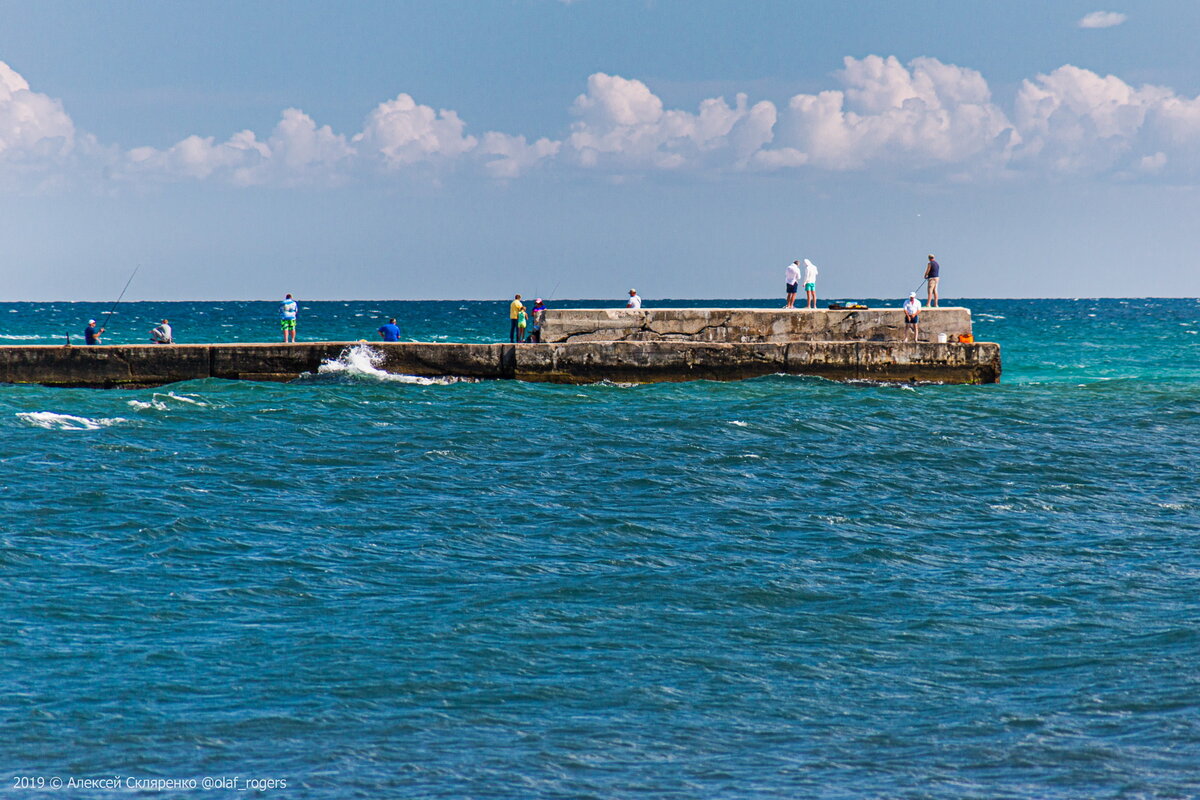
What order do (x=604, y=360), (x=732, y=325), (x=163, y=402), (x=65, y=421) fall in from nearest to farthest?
(x=65, y=421)
(x=163, y=402)
(x=604, y=360)
(x=732, y=325)

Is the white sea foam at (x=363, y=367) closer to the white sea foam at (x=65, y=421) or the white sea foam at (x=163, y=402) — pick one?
the white sea foam at (x=163, y=402)

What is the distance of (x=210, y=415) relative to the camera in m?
20.1

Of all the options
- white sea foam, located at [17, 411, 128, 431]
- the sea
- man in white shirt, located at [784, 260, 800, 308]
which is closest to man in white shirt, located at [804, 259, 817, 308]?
man in white shirt, located at [784, 260, 800, 308]

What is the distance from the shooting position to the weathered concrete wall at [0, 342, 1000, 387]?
24.7 metres

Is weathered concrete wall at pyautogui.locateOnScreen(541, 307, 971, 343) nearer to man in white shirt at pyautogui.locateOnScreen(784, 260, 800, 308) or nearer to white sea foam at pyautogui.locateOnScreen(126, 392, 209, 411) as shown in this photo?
man in white shirt at pyautogui.locateOnScreen(784, 260, 800, 308)

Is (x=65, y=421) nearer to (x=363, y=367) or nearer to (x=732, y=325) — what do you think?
(x=363, y=367)

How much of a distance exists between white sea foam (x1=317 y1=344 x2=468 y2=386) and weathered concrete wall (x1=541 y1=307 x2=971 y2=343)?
9.43 feet

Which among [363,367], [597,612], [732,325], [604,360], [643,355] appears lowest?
[597,612]

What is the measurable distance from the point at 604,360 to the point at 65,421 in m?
10.6

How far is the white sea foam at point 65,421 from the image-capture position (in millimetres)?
18641

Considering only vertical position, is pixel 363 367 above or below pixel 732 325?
below

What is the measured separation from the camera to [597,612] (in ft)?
30.8

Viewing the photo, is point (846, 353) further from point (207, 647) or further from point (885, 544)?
point (207, 647)

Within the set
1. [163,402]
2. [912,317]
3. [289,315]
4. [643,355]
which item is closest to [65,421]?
[163,402]
